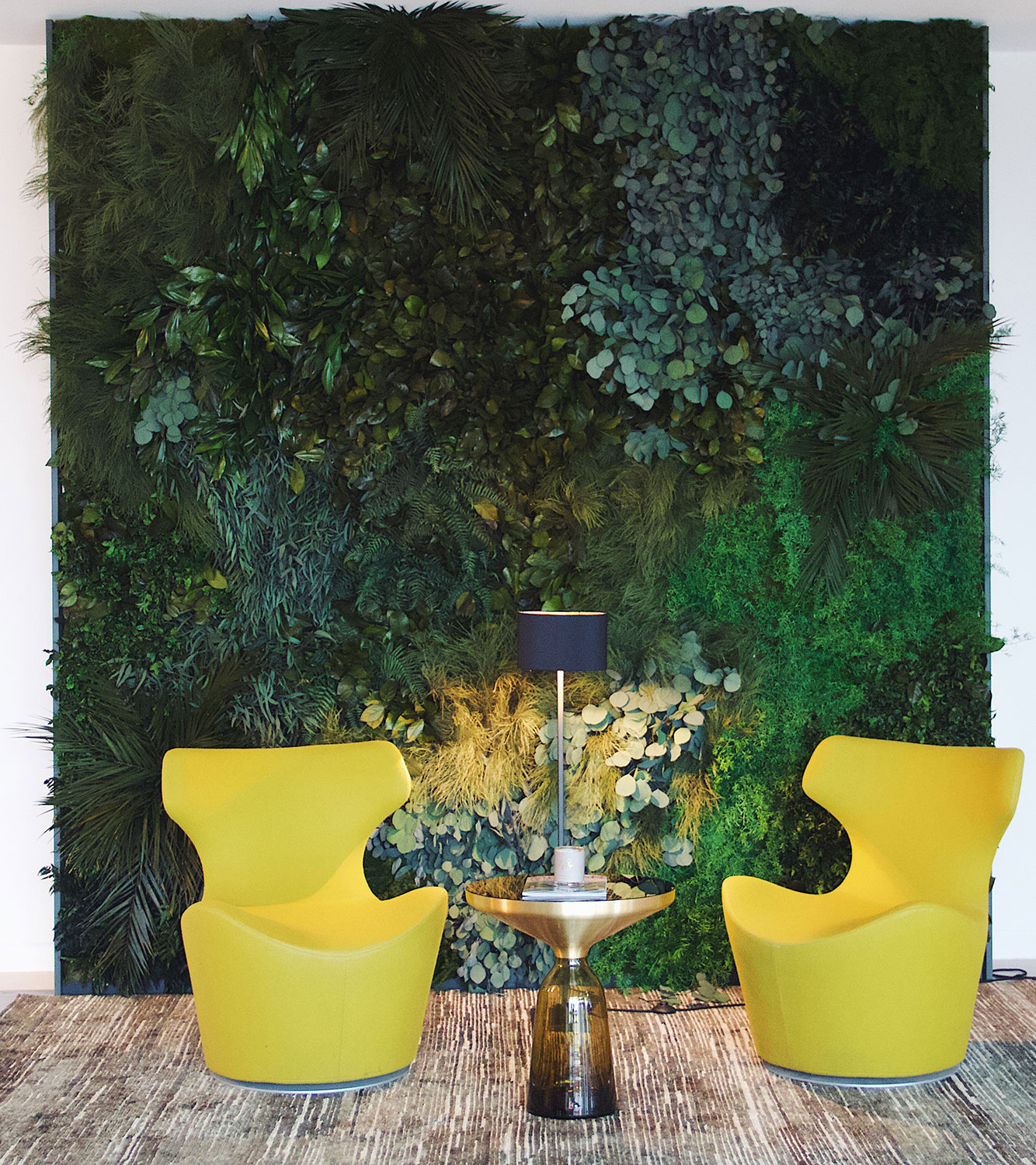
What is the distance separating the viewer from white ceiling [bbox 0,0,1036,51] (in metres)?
3.91

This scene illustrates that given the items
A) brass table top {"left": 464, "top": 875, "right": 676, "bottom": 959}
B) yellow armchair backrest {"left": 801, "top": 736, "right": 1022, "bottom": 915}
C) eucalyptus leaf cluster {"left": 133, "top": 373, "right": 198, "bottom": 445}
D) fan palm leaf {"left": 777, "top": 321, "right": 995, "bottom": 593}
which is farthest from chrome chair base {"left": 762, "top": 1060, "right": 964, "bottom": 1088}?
eucalyptus leaf cluster {"left": 133, "top": 373, "right": 198, "bottom": 445}

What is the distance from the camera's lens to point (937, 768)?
352 cm

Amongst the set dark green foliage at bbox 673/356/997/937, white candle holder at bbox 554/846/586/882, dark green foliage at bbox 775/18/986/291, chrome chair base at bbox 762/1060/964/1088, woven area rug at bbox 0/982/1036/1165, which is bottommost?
woven area rug at bbox 0/982/1036/1165

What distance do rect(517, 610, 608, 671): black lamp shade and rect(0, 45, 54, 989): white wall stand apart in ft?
5.99

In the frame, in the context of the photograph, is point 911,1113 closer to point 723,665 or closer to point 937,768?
point 937,768

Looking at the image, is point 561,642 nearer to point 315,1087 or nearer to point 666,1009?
point 666,1009

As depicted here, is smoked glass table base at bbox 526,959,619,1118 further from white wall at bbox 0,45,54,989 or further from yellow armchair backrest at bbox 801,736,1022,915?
white wall at bbox 0,45,54,989

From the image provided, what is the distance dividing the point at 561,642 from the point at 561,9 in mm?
2231

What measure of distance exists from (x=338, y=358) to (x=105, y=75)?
Answer: 130 centimetres

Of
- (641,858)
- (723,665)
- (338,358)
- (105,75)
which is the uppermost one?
(105,75)

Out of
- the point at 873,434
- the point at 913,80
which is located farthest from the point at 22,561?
the point at 913,80

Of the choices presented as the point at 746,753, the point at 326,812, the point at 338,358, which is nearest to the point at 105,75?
the point at 338,358

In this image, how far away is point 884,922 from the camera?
3027 millimetres

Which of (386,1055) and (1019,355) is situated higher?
(1019,355)
